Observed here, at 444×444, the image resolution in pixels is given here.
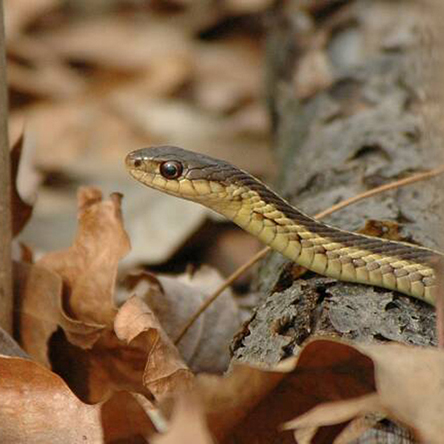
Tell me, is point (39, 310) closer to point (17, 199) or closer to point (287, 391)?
point (17, 199)

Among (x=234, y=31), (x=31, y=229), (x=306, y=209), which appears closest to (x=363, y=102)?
(x=306, y=209)

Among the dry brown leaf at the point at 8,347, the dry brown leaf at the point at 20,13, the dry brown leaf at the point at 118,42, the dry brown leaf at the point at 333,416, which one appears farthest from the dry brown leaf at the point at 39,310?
the dry brown leaf at the point at 20,13

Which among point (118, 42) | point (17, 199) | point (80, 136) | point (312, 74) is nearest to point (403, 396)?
point (17, 199)

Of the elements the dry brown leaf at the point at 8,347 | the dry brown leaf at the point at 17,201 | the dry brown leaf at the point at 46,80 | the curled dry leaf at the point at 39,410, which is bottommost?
the dry brown leaf at the point at 46,80

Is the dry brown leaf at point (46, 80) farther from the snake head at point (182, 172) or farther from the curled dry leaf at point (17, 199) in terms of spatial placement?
the snake head at point (182, 172)

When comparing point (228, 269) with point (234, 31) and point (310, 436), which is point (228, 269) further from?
point (234, 31)

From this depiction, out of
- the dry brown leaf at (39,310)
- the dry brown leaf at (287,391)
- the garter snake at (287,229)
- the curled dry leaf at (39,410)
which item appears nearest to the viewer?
the dry brown leaf at (287,391)

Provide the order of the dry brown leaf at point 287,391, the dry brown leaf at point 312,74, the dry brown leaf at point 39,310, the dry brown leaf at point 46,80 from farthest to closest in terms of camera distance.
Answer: the dry brown leaf at point 46,80, the dry brown leaf at point 312,74, the dry brown leaf at point 39,310, the dry brown leaf at point 287,391
